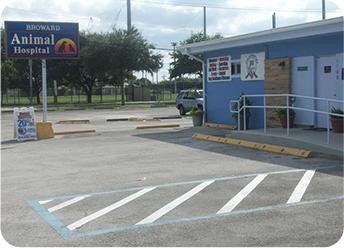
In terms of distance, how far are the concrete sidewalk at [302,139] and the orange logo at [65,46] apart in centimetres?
789

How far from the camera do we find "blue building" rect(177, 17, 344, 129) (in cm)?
1334

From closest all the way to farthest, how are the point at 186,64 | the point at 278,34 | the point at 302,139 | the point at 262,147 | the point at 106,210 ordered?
1. the point at 106,210
2. the point at 302,139
3. the point at 262,147
4. the point at 278,34
5. the point at 186,64

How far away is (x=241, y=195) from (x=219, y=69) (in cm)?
1122

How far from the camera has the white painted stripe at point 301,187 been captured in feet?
22.4

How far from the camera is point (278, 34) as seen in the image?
14242mm

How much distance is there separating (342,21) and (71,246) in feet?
32.8

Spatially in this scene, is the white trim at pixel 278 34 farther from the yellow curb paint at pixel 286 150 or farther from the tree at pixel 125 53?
the tree at pixel 125 53

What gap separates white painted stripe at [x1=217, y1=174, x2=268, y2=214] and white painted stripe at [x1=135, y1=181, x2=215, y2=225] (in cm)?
72

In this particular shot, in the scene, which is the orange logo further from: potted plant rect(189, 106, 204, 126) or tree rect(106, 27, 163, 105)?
tree rect(106, 27, 163, 105)

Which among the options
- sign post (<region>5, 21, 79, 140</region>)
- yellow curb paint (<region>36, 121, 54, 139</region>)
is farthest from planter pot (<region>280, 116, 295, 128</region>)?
sign post (<region>5, 21, 79, 140</region>)

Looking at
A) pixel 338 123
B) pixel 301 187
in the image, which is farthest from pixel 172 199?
pixel 338 123

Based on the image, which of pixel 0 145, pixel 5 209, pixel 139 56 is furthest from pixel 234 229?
pixel 139 56

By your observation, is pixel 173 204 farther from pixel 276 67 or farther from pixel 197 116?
pixel 197 116

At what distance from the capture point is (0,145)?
1508 centimetres
